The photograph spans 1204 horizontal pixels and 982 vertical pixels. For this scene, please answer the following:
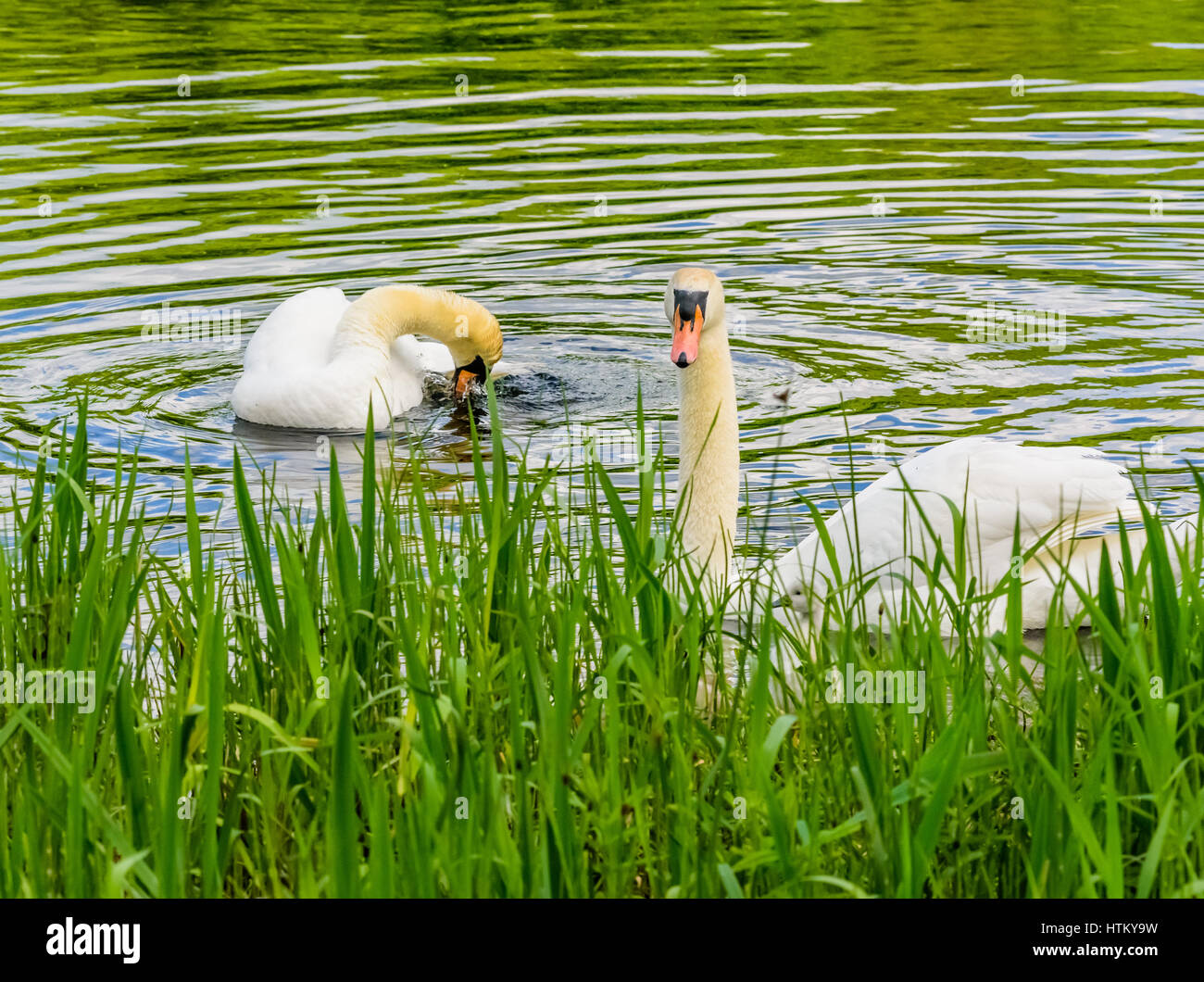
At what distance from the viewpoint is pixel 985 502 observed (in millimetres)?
5984

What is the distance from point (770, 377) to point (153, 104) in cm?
1044

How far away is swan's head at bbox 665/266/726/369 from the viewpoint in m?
6.40

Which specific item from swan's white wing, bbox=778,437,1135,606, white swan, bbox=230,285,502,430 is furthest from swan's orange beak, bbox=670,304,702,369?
white swan, bbox=230,285,502,430

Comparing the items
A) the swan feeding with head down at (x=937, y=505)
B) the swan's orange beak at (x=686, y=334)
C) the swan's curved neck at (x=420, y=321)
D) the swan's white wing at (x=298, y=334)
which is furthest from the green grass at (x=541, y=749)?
the swan's curved neck at (x=420, y=321)

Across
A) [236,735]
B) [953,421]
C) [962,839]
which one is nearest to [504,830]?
[962,839]

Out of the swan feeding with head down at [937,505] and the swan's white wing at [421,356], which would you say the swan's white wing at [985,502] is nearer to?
the swan feeding with head down at [937,505]

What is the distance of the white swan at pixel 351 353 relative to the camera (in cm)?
943

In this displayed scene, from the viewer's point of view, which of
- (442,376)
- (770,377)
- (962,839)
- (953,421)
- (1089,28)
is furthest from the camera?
(1089,28)

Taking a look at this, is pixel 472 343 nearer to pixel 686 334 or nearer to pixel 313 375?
pixel 313 375

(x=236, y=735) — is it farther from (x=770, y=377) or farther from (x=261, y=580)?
(x=770, y=377)

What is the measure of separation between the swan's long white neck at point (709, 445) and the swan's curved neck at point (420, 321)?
3.39 m

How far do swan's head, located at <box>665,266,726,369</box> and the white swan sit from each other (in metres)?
3.11

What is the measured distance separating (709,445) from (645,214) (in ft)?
24.2

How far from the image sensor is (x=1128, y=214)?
43.2ft
